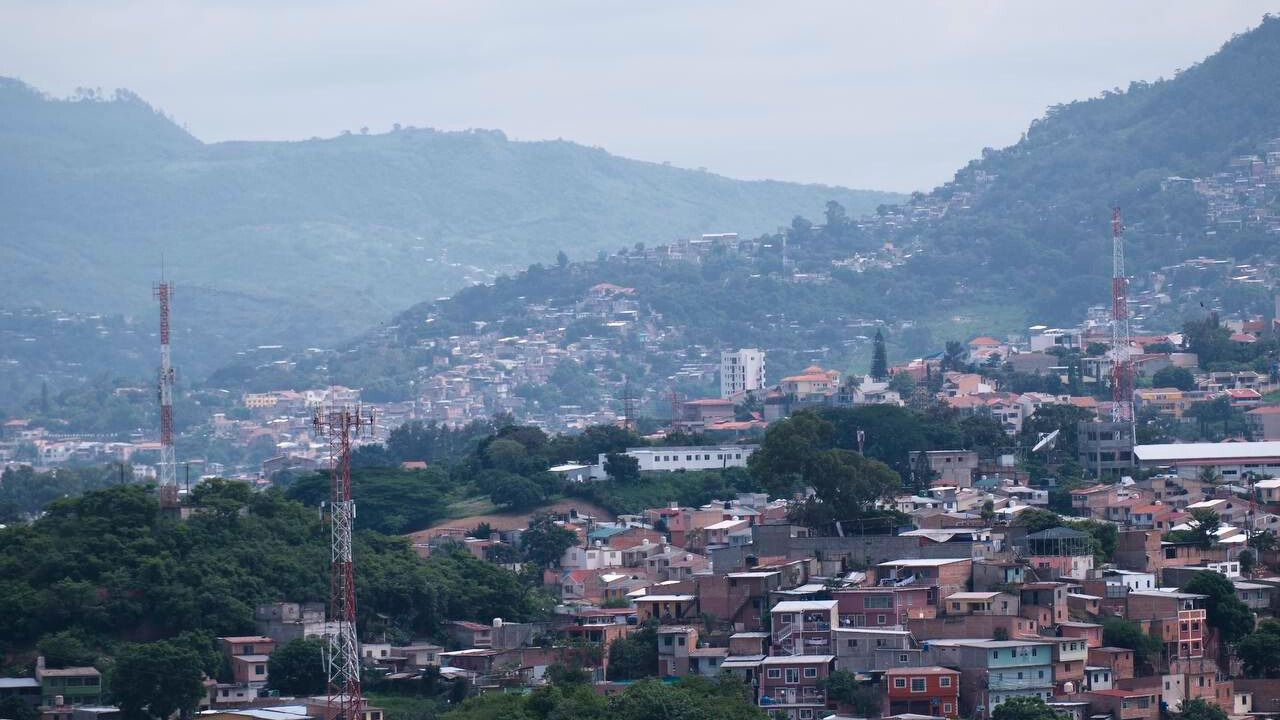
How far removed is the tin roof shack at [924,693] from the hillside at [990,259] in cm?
7070

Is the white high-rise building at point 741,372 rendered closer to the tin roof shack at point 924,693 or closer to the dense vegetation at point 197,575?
the dense vegetation at point 197,575

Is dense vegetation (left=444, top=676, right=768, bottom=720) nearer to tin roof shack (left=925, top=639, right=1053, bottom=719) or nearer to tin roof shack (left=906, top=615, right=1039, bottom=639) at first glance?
tin roof shack (left=925, top=639, right=1053, bottom=719)

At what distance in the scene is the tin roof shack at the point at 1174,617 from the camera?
→ 119 feet

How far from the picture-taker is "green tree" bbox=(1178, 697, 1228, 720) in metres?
33.9

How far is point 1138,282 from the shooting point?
109812 mm

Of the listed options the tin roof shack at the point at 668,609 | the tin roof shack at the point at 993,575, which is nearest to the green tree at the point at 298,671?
the tin roof shack at the point at 668,609

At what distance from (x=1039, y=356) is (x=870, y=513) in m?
35.6

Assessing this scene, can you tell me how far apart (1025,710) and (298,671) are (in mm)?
10865

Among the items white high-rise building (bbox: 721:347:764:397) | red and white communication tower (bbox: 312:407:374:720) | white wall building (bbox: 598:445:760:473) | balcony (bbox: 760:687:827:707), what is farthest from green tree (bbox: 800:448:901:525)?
white high-rise building (bbox: 721:347:764:397)

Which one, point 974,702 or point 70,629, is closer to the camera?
point 974,702

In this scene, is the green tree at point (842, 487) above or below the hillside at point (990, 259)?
below

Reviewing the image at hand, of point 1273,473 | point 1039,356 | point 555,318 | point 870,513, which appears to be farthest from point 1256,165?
point 870,513

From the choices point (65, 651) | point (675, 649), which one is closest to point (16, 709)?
point (65, 651)

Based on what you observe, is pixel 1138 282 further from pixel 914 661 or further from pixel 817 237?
pixel 914 661
